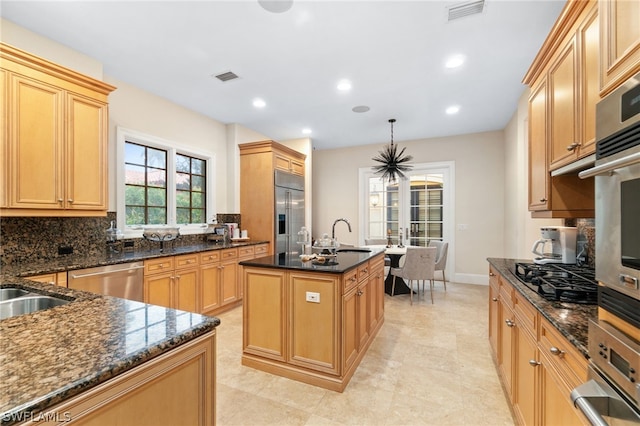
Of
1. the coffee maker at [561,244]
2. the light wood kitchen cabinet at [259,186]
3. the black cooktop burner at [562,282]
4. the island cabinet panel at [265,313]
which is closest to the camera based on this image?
the black cooktop burner at [562,282]

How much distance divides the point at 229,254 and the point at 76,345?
3302 mm

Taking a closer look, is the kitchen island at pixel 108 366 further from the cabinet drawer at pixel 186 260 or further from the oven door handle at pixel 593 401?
the cabinet drawer at pixel 186 260

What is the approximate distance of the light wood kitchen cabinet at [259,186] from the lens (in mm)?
4996

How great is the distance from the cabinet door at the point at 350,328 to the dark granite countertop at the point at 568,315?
3.85 ft

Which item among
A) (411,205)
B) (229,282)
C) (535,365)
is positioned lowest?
(229,282)

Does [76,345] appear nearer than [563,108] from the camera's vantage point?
Yes

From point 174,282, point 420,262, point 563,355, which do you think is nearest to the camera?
point 563,355

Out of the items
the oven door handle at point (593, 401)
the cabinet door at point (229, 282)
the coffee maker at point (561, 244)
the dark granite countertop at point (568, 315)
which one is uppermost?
the coffee maker at point (561, 244)

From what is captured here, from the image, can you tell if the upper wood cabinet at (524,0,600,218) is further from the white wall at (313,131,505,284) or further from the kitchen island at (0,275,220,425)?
the white wall at (313,131,505,284)

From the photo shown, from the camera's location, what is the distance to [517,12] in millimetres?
2324

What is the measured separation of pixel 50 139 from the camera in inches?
98.5

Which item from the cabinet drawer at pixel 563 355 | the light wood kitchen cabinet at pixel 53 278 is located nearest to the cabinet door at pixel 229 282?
the light wood kitchen cabinet at pixel 53 278

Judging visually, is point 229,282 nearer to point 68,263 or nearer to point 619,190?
point 68,263

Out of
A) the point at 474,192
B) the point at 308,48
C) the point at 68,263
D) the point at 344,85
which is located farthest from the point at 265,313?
the point at 474,192
